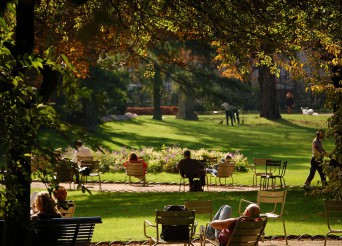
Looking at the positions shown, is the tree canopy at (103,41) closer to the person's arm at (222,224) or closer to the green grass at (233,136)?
the person's arm at (222,224)

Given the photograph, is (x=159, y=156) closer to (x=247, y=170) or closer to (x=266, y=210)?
(x=247, y=170)

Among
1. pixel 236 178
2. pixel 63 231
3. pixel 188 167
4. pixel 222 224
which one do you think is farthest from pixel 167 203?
pixel 63 231

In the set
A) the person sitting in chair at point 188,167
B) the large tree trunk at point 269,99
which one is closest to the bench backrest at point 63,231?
the person sitting in chair at point 188,167

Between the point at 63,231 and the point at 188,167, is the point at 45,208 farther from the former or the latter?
the point at 188,167

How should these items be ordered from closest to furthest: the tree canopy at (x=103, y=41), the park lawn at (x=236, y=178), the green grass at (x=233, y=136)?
the tree canopy at (x=103, y=41) < the park lawn at (x=236, y=178) < the green grass at (x=233, y=136)

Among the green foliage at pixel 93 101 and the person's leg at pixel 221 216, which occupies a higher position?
the green foliage at pixel 93 101

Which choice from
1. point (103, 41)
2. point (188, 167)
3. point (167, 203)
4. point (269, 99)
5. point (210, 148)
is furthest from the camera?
point (269, 99)

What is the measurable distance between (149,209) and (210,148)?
2644 cm

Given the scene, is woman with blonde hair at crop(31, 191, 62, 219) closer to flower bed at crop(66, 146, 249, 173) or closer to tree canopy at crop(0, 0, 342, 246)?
tree canopy at crop(0, 0, 342, 246)

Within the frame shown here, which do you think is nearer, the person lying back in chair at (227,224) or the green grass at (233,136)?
the person lying back in chair at (227,224)

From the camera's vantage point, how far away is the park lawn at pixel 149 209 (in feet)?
60.5

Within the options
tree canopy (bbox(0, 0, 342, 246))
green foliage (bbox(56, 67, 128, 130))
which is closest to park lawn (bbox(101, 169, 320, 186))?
tree canopy (bbox(0, 0, 342, 246))

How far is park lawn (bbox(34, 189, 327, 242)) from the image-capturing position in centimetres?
1844

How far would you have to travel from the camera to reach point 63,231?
1257cm
